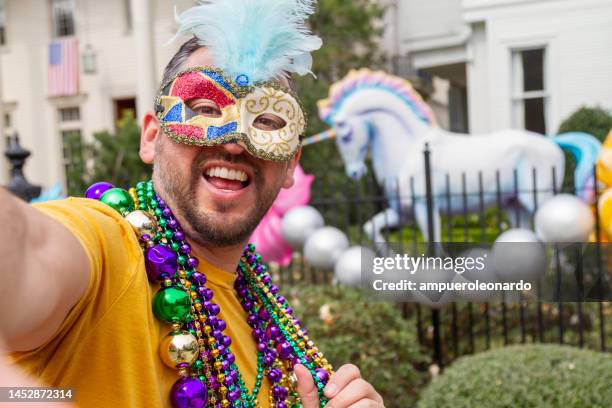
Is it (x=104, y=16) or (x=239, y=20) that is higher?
(x=104, y=16)

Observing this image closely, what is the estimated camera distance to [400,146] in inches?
250

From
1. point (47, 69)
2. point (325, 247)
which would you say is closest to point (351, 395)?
point (325, 247)

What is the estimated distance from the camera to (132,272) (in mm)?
1156

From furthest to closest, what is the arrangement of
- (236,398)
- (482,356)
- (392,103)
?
(392,103)
(482,356)
(236,398)

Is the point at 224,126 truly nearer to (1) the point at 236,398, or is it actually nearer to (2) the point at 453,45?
(1) the point at 236,398

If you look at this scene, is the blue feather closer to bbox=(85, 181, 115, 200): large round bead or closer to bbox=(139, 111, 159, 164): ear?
bbox=(139, 111, 159, 164): ear

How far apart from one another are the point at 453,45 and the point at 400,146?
6.45 m

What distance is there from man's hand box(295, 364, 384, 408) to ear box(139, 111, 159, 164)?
1.99ft

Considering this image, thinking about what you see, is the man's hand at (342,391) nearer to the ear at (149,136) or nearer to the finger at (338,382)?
the finger at (338,382)

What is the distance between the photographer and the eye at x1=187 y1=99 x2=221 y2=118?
4.73ft

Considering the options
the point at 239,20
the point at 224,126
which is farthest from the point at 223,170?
the point at 239,20

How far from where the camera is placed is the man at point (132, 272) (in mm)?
842

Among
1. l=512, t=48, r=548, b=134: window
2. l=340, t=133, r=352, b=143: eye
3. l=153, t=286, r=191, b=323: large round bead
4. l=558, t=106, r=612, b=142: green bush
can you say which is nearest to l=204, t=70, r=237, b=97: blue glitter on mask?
l=153, t=286, r=191, b=323: large round bead

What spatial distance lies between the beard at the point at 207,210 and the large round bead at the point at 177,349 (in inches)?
8.8
